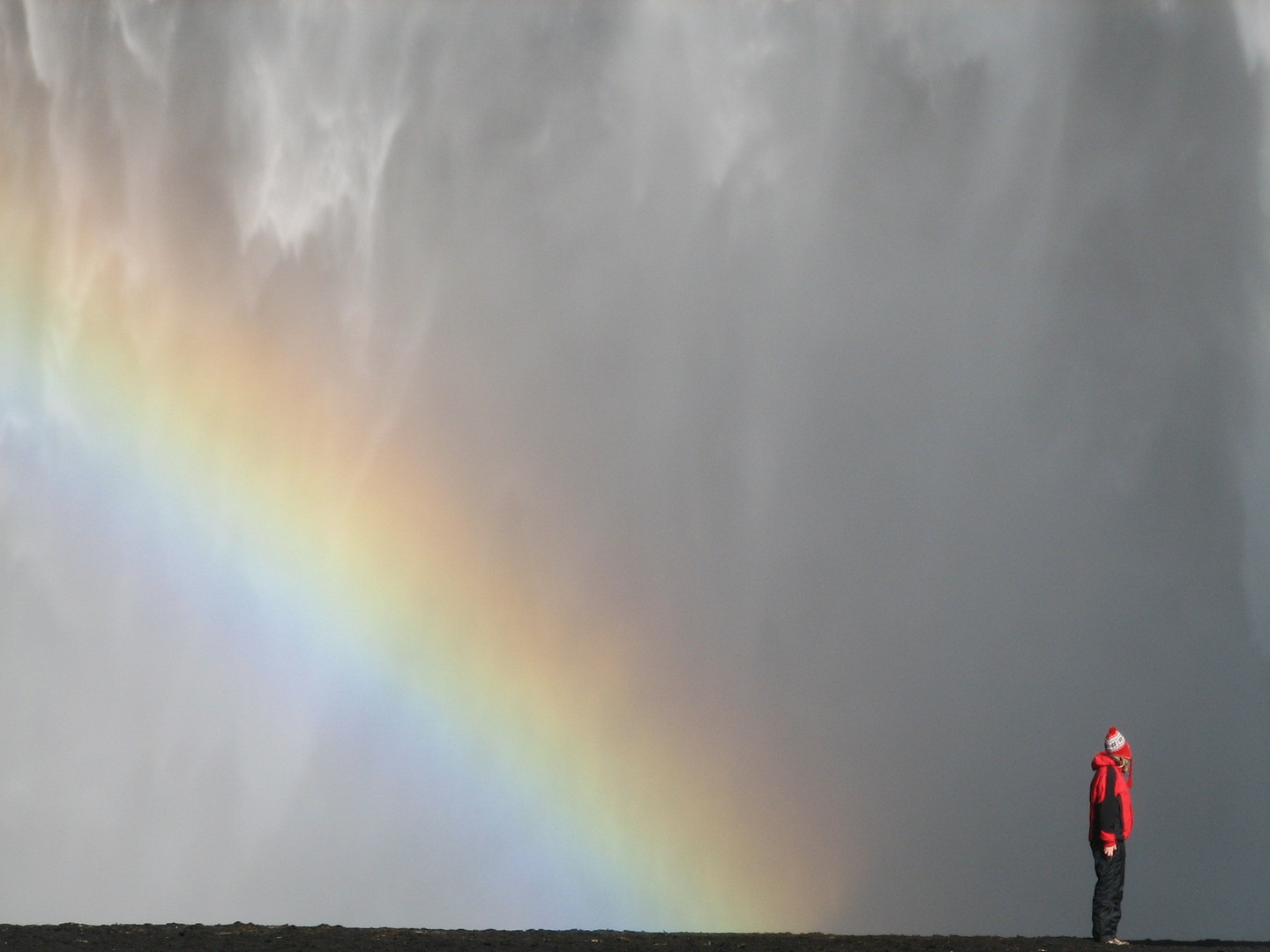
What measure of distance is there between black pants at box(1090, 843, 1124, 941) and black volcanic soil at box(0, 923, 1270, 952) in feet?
1.89

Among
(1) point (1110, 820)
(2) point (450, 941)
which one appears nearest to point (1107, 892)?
(1) point (1110, 820)

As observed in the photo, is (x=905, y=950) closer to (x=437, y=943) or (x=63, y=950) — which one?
(x=437, y=943)

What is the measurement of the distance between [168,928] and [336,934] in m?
2.10

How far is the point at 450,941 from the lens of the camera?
601 inches

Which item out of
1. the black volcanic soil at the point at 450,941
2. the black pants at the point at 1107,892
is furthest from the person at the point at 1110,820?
the black volcanic soil at the point at 450,941

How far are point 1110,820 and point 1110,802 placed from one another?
0.77 feet

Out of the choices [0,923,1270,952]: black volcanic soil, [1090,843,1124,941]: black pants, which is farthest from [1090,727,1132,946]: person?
[0,923,1270,952]: black volcanic soil

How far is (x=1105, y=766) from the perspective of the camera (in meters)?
17.3

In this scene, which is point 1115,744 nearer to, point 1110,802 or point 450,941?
point 1110,802

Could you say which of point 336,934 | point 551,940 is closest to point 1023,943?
point 551,940

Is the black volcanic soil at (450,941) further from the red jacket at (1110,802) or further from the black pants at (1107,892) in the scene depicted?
the red jacket at (1110,802)

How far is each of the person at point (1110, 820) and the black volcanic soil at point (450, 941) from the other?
816mm

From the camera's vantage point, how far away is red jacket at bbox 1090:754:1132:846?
17312 millimetres

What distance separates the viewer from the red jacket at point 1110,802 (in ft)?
56.8
